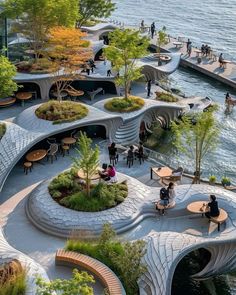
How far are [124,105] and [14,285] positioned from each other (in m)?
24.8

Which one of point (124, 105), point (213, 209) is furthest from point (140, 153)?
point (213, 209)

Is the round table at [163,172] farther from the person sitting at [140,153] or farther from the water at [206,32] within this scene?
the water at [206,32]

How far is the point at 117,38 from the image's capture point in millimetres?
43812

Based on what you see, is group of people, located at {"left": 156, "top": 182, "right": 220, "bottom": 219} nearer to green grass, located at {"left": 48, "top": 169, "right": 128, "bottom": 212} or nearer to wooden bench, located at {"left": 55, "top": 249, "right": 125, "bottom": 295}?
green grass, located at {"left": 48, "top": 169, "right": 128, "bottom": 212}

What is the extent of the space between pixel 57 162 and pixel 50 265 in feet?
39.7

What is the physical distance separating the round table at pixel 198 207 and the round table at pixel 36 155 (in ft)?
37.2

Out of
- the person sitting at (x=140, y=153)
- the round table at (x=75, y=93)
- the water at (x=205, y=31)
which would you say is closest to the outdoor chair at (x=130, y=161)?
the person sitting at (x=140, y=153)

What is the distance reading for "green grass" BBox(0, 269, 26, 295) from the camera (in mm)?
19328

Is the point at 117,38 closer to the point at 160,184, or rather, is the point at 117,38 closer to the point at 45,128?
the point at 45,128

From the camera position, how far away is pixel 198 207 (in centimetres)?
2806

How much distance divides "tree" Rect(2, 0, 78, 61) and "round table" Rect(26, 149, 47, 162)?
17.1 m

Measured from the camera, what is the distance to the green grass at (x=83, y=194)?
27.9 metres

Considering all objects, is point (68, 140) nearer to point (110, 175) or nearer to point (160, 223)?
point (110, 175)

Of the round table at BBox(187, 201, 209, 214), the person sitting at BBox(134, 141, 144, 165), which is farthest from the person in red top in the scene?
the person sitting at BBox(134, 141, 144, 165)
